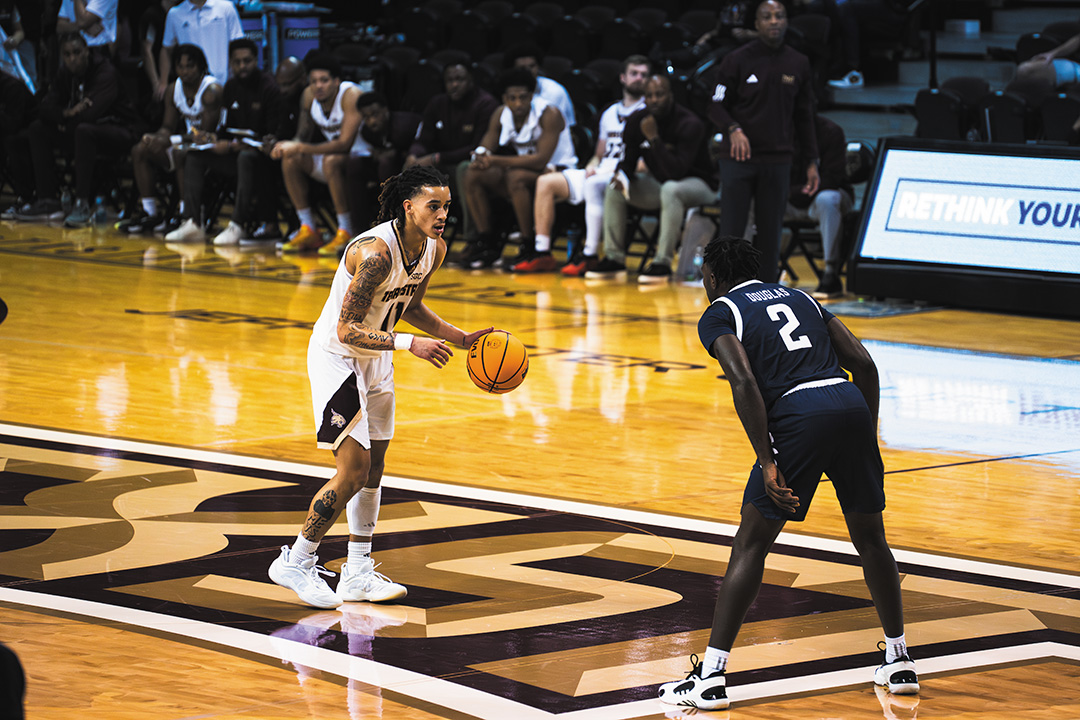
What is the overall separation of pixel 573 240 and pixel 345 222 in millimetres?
2423

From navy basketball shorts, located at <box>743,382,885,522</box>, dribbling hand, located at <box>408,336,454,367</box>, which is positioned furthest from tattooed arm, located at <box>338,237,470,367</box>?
navy basketball shorts, located at <box>743,382,885,522</box>

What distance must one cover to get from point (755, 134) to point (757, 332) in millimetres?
7150

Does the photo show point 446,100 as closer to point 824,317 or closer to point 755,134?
point 755,134

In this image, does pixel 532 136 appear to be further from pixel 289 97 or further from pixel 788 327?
pixel 788 327

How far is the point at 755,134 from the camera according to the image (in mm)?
11391

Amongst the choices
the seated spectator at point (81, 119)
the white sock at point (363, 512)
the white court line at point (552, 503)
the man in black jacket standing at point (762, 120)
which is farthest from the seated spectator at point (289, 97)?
the white sock at point (363, 512)

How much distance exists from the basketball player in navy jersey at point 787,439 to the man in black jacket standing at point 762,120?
270 inches

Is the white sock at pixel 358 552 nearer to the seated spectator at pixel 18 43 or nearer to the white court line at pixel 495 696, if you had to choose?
the white court line at pixel 495 696

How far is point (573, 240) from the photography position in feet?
49.7

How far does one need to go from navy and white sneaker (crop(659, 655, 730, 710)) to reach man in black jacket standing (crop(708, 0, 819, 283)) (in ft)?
24.1

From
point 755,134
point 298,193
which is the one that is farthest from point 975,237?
point 298,193

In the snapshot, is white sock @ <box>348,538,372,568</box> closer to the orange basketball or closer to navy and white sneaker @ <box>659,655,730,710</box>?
the orange basketball

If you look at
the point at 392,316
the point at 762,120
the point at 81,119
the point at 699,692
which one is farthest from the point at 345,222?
the point at 699,692

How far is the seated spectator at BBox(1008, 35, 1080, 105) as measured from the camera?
1383cm
